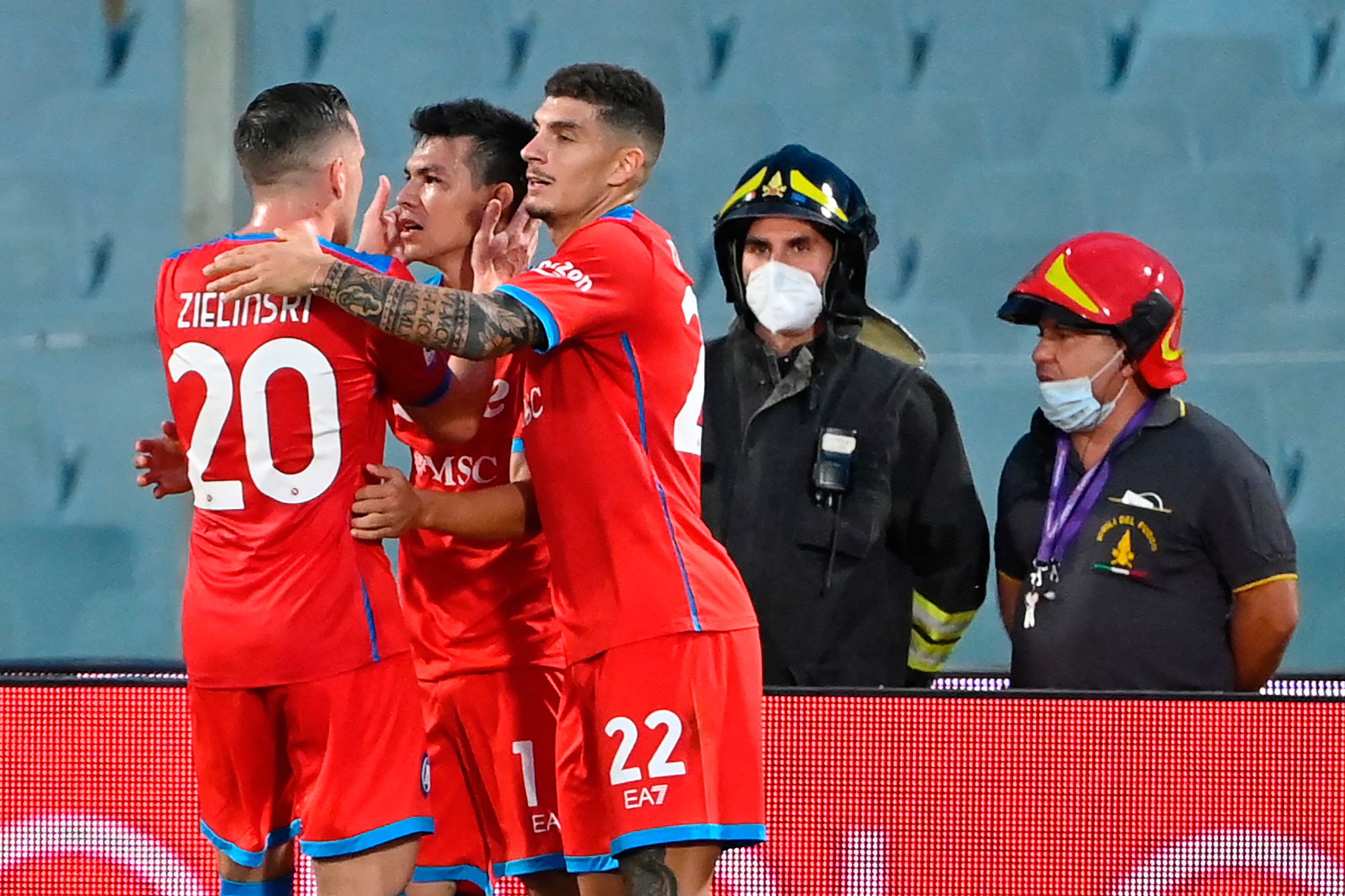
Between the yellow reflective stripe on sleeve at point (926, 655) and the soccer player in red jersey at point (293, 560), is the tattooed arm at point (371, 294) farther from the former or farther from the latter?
the yellow reflective stripe on sleeve at point (926, 655)

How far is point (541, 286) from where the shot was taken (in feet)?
8.41

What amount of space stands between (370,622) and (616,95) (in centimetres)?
96

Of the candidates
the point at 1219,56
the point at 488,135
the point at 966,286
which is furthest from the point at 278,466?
the point at 1219,56

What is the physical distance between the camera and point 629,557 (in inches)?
105

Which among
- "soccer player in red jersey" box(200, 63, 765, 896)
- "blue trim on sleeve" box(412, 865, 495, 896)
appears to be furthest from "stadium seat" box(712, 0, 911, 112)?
"blue trim on sleeve" box(412, 865, 495, 896)

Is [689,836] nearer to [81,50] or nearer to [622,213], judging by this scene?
[622,213]

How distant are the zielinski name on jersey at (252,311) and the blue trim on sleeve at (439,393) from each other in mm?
248

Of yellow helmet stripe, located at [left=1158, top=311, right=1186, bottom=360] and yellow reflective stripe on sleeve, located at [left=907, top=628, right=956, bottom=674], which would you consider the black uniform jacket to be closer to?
yellow reflective stripe on sleeve, located at [left=907, top=628, right=956, bottom=674]

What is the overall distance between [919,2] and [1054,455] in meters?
3.16

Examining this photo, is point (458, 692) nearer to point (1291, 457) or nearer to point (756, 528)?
point (756, 528)

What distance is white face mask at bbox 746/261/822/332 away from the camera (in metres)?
3.51

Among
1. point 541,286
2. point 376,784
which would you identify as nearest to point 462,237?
point 541,286

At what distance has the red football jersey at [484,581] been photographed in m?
3.10

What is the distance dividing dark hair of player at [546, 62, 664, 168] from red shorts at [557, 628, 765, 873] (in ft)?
2.79
